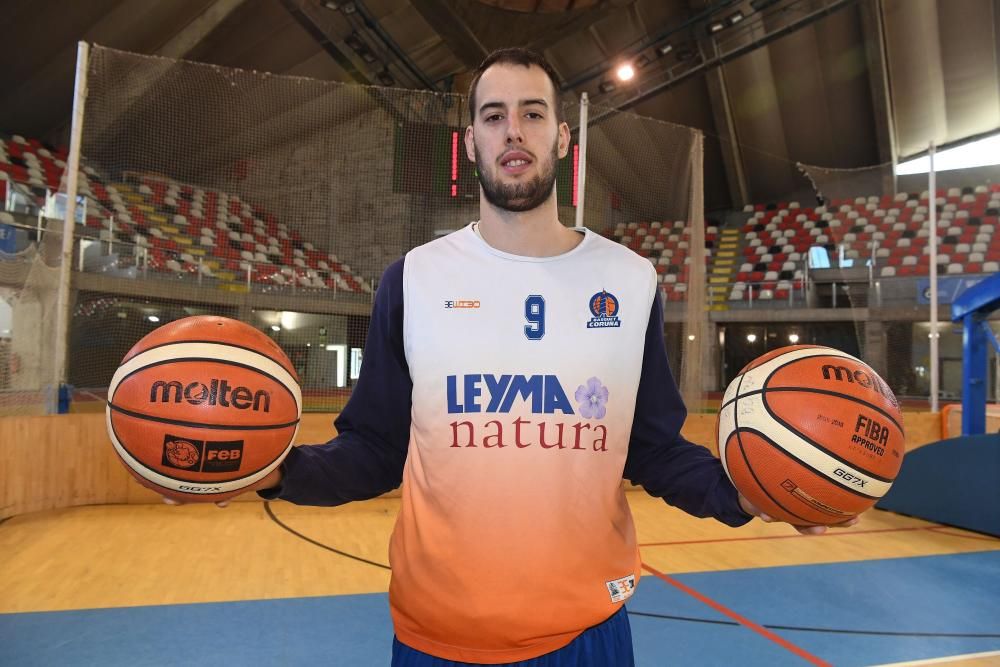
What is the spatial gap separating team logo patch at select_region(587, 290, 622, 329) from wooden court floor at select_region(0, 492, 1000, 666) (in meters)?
1.87

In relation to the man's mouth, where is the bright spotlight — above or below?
above

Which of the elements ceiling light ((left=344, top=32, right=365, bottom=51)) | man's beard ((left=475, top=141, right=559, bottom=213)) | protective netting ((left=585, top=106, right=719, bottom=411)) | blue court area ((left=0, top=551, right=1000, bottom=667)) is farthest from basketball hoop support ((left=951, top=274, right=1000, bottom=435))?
ceiling light ((left=344, top=32, right=365, bottom=51))

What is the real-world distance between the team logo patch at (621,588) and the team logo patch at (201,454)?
75 cm

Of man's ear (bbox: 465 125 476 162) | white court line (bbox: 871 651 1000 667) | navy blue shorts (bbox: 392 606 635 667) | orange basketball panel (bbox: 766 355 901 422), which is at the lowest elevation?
white court line (bbox: 871 651 1000 667)

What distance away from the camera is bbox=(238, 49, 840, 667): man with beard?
4.15 ft

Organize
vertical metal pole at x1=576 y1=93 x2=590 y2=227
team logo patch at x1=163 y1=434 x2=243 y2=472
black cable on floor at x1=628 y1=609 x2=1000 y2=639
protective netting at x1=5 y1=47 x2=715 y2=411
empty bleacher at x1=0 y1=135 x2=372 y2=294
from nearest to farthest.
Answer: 1. team logo patch at x1=163 y1=434 x2=243 y2=472
2. black cable on floor at x1=628 y1=609 x2=1000 y2=639
3. vertical metal pole at x1=576 y1=93 x2=590 y2=227
4. protective netting at x1=5 y1=47 x2=715 y2=411
5. empty bleacher at x1=0 y1=135 x2=372 y2=294

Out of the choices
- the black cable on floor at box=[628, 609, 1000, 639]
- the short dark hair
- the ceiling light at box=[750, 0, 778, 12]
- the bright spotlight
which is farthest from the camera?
the bright spotlight

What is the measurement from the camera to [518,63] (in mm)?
1409

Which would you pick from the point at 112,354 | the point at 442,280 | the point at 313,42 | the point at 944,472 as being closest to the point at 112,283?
the point at 112,354

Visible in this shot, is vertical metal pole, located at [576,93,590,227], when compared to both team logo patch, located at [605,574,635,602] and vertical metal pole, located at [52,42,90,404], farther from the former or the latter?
team logo patch, located at [605,574,635,602]

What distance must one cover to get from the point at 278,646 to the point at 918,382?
7.67 meters

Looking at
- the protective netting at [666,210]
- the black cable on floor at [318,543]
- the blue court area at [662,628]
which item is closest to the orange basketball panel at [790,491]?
the blue court area at [662,628]

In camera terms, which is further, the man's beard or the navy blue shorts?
the man's beard

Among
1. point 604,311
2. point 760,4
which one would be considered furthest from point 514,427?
point 760,4
